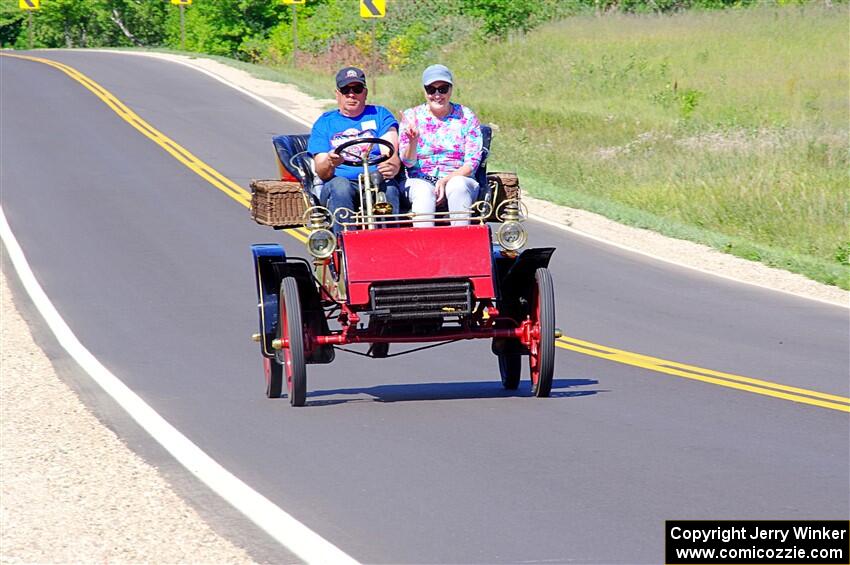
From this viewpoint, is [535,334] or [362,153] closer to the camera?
[535,334]

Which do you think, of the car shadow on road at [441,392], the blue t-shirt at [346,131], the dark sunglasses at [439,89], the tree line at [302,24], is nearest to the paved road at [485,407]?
the car shadow on road at [441,392]

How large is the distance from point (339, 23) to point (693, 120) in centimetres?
3348

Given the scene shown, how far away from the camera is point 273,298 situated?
10609mm

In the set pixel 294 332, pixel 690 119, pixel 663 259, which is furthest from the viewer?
pixel 690 119

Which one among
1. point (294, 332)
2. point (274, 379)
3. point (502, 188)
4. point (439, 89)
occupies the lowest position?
point (274, 379)

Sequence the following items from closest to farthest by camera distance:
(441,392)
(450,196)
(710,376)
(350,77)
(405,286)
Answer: (405,286), (450,196), (350,77), (441,392), (710,376)

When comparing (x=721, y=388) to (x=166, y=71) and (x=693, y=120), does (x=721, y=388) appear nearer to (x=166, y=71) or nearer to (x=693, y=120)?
(x=693, y=120)

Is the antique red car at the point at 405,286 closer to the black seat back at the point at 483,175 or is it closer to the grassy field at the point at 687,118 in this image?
the black seat back at the point at 483,175

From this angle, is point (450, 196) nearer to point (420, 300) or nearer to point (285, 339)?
point (420, 300)

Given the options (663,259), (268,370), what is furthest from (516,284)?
(663,259)

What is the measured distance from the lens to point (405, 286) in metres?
9.69

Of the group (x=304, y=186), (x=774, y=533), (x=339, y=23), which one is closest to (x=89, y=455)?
(x=304, y=186)

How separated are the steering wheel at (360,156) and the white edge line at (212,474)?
2321 mm

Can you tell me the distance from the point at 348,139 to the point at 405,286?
1492 mm
